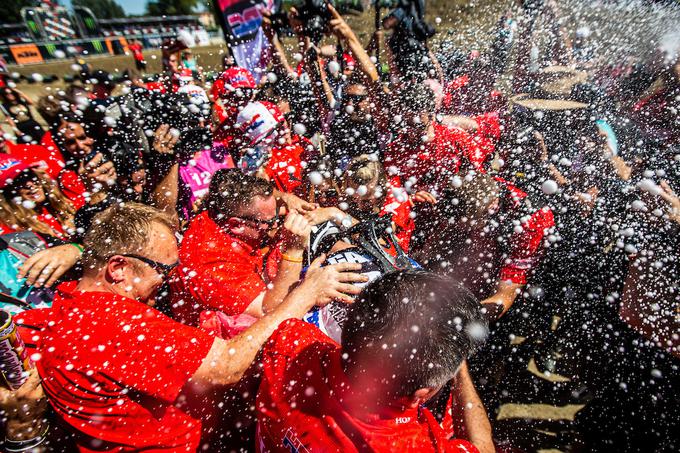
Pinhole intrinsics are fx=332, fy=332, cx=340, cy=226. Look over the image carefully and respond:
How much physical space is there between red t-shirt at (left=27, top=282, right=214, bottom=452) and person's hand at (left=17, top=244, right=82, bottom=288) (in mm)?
823

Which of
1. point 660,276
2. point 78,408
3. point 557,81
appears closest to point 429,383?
point 78,408

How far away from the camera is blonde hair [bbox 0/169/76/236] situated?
274 cm

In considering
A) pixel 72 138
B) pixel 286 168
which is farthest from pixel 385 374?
pixel 72 138

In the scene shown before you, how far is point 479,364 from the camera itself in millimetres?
2998

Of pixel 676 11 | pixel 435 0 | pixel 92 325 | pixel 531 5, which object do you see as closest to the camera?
pixel 92 325

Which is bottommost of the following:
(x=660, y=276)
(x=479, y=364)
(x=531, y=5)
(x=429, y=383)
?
(x=479, y=364)

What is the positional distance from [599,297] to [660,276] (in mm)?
928

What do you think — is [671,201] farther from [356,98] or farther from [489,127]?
[356,98]

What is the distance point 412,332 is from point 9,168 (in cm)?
366

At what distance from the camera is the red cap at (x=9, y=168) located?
282 cm

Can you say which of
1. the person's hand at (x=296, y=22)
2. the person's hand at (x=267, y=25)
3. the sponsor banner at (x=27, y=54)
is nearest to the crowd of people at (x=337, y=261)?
the person's hand at (x=296, y=22)

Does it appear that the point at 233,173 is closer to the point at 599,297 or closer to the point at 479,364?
the point at 479,364

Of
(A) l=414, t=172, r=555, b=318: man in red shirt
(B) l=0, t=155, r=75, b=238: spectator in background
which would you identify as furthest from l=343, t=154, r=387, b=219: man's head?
(B) l=0, t=155, r=75, b=238: spectator in background

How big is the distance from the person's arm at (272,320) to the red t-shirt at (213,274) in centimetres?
59
